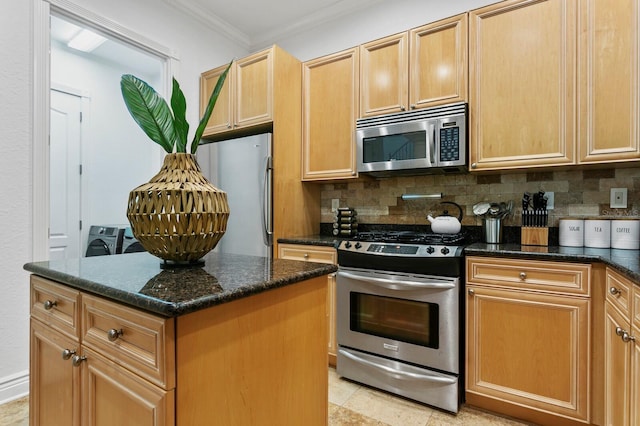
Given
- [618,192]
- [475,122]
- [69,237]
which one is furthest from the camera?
[69,237]

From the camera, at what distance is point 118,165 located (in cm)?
425

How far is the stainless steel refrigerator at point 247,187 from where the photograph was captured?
2.81 m

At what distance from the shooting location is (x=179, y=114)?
120 centimetres

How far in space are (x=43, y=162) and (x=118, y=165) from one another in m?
2.06

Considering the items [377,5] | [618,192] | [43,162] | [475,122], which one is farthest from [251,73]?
[618,192]

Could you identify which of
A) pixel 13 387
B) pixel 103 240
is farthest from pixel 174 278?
pixel 103 240

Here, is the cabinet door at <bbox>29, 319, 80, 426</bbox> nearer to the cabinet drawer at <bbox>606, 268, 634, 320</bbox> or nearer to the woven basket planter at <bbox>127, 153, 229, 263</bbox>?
the woven basket planter at <bbox>127, 153, 229, 263</bbox>

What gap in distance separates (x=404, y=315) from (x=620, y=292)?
1048 millimetres

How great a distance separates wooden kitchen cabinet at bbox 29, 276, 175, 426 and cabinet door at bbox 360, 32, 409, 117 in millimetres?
2210

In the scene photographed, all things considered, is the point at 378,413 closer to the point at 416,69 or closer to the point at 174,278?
the point at 174,278

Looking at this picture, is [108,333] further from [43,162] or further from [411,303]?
[43,162]

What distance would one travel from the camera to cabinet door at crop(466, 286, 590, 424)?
5.66 ft

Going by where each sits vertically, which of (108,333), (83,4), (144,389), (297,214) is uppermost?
(83,4)

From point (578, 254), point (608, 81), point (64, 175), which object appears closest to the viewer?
point (578, 254)
